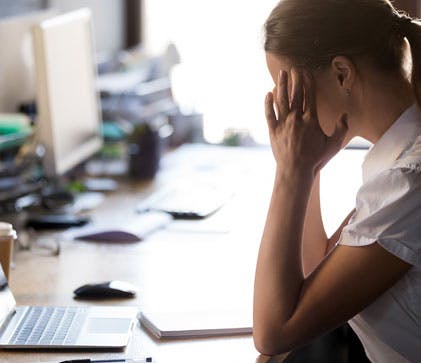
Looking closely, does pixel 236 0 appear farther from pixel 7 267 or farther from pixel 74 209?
pixel 7 267

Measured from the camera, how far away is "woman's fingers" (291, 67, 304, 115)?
1.45 meters

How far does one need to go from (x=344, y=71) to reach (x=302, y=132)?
4.9 inches

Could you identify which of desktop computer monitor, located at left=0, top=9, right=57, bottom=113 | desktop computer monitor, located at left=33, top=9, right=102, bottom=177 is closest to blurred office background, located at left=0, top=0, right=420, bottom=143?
desktop computer monitor, located at left=0, top=9, right=57, bottom=113

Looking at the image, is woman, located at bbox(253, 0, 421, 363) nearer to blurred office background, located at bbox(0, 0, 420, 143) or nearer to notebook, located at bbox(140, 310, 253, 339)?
notebook, located at bbox(140, 310, 253, 339)

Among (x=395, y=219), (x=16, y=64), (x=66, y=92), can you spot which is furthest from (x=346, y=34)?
(x=16, y=64)

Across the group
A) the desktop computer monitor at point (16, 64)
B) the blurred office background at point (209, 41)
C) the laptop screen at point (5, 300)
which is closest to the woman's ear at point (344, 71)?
the laptop screen at point (5, 300)

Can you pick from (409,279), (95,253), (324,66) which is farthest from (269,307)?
(95,253)

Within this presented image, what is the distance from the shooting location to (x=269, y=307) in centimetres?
141

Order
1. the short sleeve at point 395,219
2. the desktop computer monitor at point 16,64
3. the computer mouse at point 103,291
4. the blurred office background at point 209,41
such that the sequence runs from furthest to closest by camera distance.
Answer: the blurred office background at point 209,41 < the desktop computer monitor at point 16,64 < the computer mouse at point 103,291 < the short sleeve at point 395,219

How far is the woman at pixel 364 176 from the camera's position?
52.9 inches

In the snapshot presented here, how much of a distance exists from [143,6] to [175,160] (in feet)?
5.02

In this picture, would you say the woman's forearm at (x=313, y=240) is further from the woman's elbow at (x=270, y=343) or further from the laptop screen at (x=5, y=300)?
the laptop screen at (x=5, y=300)

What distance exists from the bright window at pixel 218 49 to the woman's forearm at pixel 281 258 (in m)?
2.75

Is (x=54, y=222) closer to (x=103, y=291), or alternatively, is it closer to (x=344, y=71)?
(x=103, y=291)
